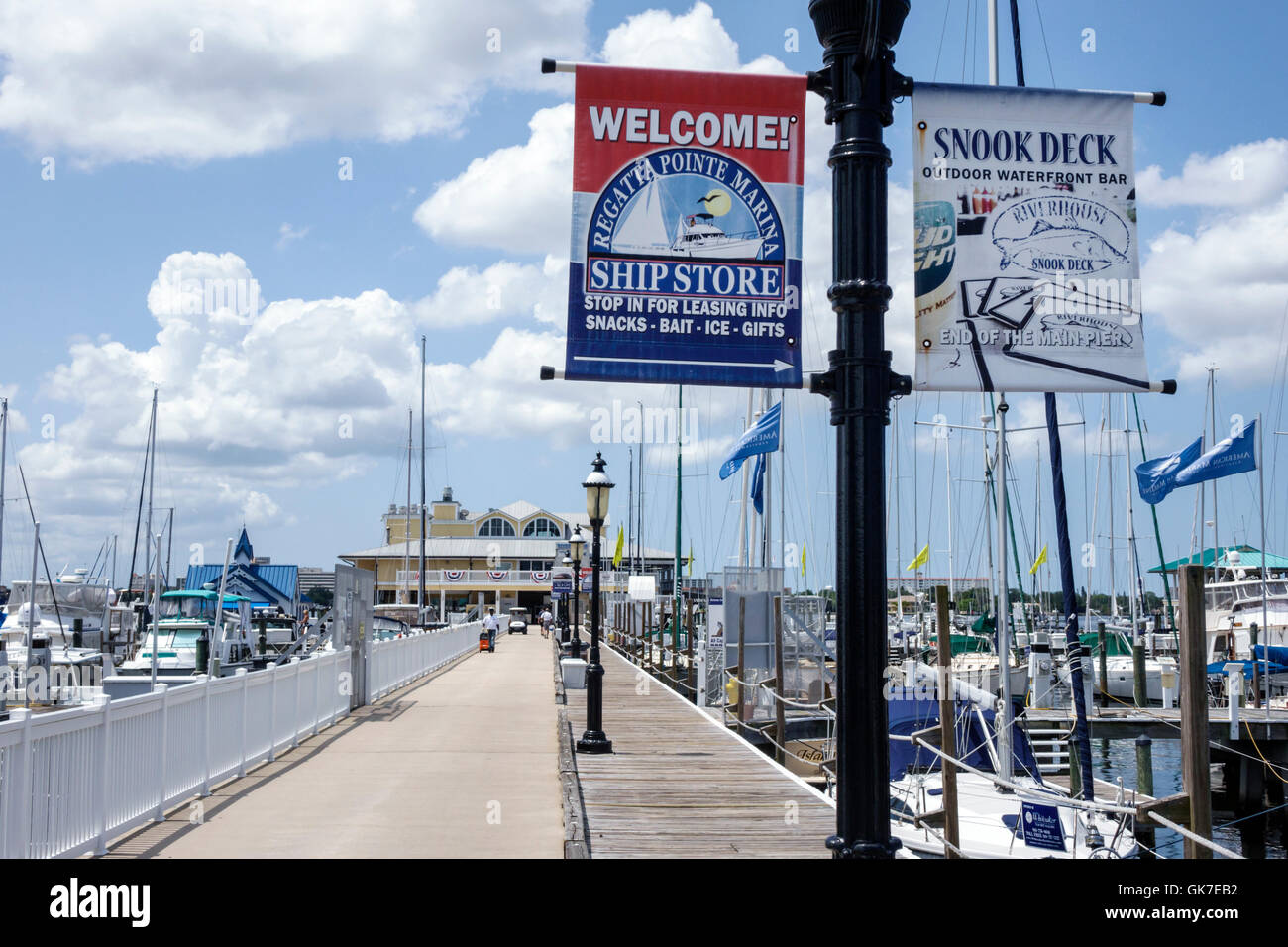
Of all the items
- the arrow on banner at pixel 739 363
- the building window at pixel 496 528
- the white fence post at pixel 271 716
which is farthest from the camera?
the building window at pixel 496 528

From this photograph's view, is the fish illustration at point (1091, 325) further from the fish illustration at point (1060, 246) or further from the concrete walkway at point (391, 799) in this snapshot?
the concrete walkway at point (391, 799)

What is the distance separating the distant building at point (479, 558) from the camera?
85.3m

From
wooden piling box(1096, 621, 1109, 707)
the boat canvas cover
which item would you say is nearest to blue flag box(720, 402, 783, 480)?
the boat canvas cover

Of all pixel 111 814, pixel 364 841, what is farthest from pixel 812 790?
pixel 111 814

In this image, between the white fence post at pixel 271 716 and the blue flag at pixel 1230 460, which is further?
the blue flag at pixel 1230 460

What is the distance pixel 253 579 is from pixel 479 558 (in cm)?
3752

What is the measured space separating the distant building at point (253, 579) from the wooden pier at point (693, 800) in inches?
1551

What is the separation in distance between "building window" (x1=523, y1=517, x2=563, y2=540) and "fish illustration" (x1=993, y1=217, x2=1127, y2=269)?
9499 cm

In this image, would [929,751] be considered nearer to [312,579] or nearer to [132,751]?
[132,751]

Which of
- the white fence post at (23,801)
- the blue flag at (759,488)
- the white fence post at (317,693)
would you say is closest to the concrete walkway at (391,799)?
the white fence post at (317,693)

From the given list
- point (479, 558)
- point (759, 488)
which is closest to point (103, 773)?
point (759, 488)
